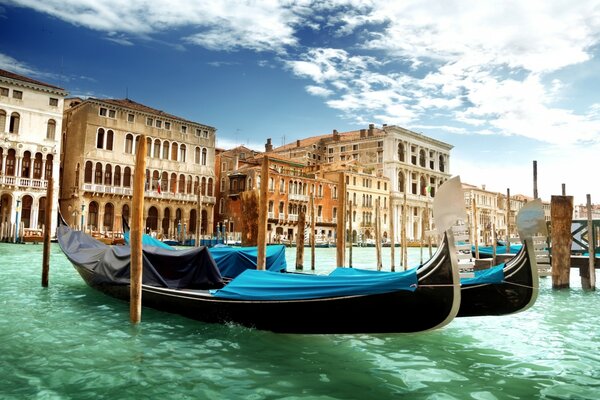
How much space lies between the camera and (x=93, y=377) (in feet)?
10.4

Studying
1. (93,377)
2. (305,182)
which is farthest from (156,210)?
(93,377)

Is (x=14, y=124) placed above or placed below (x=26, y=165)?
above

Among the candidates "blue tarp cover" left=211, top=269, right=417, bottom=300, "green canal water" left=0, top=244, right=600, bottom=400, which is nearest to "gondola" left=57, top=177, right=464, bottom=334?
"blue tarp cover" left=211, top=269, right=417, bottom=300

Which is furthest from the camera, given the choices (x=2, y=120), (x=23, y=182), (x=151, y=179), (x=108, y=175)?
(x=151, y=179)

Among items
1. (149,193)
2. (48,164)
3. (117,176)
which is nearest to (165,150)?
(149,193)

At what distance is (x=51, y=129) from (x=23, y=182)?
2861 millimetres

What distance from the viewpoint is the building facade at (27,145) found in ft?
67.7

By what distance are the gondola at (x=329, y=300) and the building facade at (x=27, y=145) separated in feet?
59.9

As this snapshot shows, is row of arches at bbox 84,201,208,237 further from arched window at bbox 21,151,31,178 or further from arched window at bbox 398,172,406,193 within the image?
arched window at bbox 398,172,406,193

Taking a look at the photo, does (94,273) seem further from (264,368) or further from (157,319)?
(264,368)

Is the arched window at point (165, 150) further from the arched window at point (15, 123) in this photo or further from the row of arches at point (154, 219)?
the arched window at point (15, 123)

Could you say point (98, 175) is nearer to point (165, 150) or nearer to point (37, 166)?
point (37, 166)

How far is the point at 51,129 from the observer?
22.0 metres

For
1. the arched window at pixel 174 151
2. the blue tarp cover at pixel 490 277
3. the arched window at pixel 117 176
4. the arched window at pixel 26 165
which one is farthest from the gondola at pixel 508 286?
the arched window at pixel 174 151
